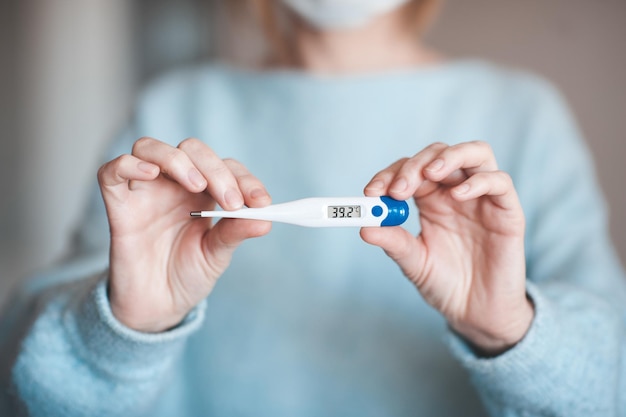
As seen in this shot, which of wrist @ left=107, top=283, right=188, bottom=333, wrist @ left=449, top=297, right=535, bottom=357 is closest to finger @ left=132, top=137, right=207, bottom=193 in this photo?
wrist @ left=107, top=283, right=188, bottom=333

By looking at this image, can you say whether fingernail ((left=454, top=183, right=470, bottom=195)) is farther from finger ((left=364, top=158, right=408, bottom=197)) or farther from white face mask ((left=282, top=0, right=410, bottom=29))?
white face mask ((left=282, top=0, right=410, bottom=29))

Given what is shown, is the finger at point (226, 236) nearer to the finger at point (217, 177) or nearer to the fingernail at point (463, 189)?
the finger at point (217, 177)

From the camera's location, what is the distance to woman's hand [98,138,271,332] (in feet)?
1.27

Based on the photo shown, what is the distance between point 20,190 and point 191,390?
1.19 meters

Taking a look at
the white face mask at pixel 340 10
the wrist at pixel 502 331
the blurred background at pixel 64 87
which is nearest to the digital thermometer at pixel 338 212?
the wrist at pixel 502 331

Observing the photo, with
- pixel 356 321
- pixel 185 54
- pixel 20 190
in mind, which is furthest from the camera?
pixel 20 190

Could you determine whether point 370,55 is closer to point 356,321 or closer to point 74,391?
point 356,321

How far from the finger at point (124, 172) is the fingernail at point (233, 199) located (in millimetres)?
51

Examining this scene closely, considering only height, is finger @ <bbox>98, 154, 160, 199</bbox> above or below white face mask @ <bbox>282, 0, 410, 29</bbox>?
below

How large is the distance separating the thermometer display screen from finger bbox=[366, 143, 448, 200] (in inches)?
0.8

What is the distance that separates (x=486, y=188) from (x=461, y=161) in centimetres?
2

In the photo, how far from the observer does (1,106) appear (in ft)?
4.94

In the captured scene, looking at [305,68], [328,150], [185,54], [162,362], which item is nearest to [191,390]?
[162,362]

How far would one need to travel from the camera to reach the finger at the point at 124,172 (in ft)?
1.26
